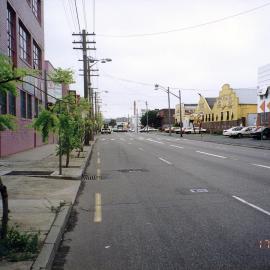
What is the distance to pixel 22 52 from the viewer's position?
28.6 metres

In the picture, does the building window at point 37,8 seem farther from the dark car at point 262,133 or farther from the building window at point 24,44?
the dark car at point 262,133

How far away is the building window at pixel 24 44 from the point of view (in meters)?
28.2

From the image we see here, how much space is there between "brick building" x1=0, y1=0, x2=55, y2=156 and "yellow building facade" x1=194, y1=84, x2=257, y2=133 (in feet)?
135

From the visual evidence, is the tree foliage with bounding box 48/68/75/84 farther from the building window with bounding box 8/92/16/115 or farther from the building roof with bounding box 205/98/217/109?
the building roof with bounding box 205/98/217/109

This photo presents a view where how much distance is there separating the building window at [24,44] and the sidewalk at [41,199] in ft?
42.5

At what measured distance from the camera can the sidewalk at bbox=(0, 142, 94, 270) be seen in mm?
6422

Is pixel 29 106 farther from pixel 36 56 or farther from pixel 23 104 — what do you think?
pixel 36 56

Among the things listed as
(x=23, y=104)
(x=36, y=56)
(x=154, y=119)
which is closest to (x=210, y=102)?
(x=154, y=119)

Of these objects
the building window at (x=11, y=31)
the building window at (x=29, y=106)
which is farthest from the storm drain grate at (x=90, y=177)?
the building window at (x=29, y=106)

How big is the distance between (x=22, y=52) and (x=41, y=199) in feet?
66.4

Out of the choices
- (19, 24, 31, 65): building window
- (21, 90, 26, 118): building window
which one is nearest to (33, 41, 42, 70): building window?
(19, 24, 31, 65): building window

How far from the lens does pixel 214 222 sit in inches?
313

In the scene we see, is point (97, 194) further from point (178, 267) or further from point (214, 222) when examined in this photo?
point (178, 267)

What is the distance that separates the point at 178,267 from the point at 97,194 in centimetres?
614
